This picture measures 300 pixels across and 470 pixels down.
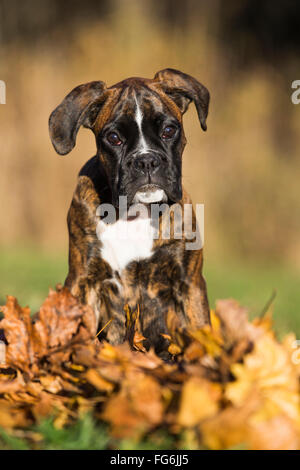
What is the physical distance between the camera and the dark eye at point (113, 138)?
2.90m

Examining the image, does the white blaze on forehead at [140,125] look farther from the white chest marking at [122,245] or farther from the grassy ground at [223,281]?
the grassy ground at [223,281]

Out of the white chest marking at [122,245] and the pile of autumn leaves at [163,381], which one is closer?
the pile of autumn leaves at [163,381]

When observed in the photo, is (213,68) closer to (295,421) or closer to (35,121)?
(35,121)

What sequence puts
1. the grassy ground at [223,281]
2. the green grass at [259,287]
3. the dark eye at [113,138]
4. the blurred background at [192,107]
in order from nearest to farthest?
1. the dark eye at [113,138]
2. the green grass at [259,287]
3. the grassy ground at [223,281]
4. the blurred background at [192,107]

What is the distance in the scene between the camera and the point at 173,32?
33.5 ft

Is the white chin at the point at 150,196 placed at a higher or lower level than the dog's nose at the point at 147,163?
lower

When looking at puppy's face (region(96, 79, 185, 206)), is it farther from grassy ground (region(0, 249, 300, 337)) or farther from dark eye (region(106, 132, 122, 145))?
grassy ground (region(0, 249, 300, 337))

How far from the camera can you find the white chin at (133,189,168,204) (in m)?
2.84

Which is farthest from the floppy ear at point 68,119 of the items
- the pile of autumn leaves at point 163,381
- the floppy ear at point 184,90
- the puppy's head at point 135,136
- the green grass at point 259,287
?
the green grass at point 259,287

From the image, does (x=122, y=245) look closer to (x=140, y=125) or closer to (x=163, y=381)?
(x=140, y=125)

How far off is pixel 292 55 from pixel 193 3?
1.83 metres

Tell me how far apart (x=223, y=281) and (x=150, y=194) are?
4.40m

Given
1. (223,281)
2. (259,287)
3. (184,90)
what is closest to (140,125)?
(184,90)

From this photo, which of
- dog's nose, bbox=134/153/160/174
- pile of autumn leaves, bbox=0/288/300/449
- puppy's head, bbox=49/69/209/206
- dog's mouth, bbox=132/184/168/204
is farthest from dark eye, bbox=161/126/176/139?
pile of autumn leaves, bbox=0/288/300/449
